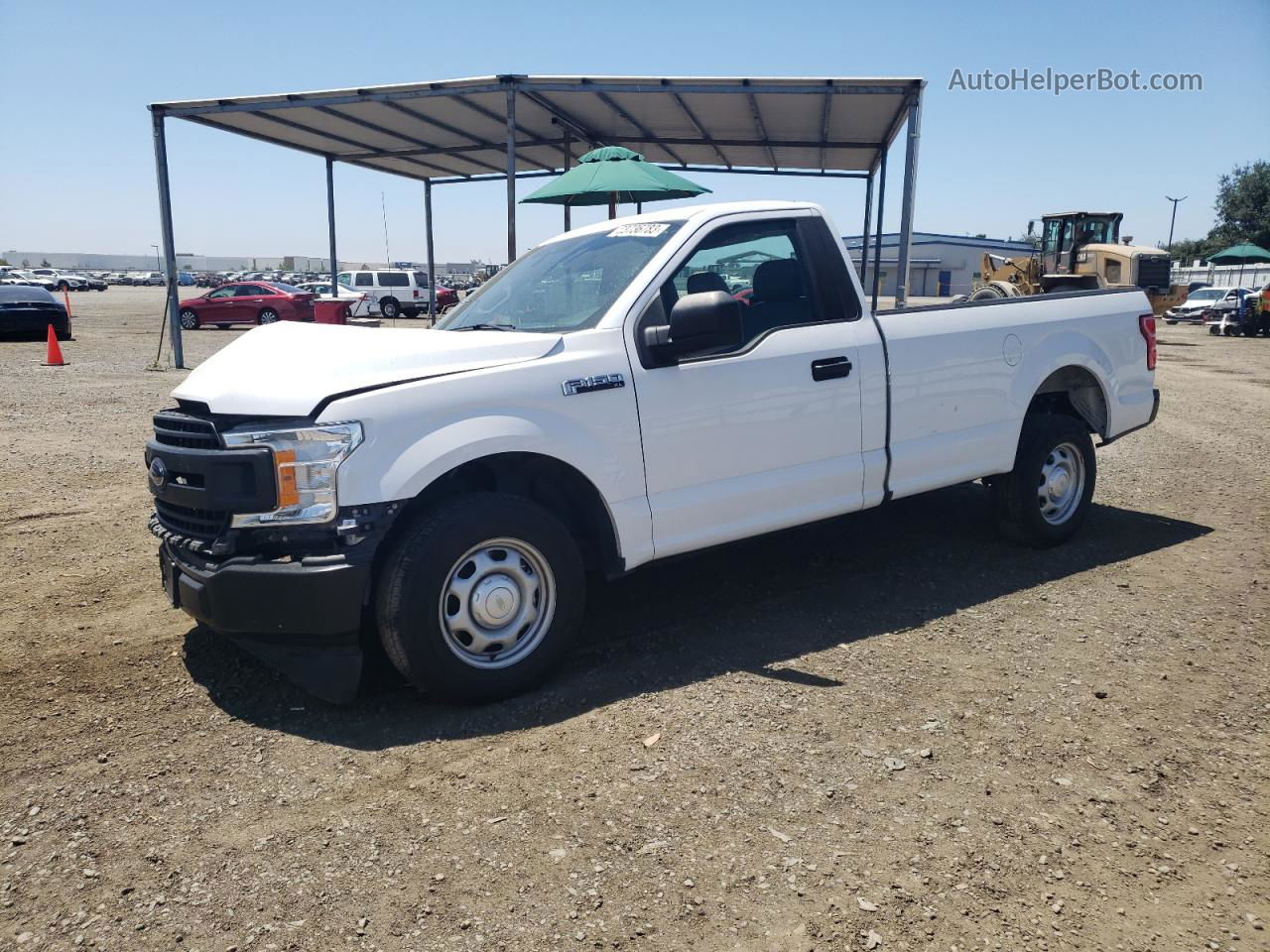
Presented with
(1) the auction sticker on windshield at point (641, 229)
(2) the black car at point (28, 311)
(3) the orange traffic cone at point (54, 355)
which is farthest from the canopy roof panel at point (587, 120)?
(2) the black car at point (28, 311)

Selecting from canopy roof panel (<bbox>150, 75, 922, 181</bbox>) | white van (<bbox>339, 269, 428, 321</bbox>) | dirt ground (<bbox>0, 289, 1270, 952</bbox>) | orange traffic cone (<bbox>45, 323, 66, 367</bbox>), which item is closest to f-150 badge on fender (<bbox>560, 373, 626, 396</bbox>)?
dirt ground (<bbox>0, 289, 1270, 952</bbox>)

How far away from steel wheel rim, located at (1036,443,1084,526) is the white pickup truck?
2.06 feet

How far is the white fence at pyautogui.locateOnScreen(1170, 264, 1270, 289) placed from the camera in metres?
45.8

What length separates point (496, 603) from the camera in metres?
3.67

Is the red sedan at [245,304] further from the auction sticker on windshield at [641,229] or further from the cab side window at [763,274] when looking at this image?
the cab side window at [763,274]

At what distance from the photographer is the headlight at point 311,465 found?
11.0 feet

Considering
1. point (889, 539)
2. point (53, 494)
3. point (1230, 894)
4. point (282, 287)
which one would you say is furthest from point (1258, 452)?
Result: point (282, 287)

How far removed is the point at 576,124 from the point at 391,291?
830 inches

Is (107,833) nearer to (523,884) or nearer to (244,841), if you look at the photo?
(244,841)

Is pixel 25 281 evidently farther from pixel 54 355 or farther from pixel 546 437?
pixel 546 437

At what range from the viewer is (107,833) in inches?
115

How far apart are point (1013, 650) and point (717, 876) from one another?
2241mm

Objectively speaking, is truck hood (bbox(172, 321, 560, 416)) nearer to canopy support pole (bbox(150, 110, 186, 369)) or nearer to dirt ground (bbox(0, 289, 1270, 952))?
dirt ground (bbox(0, 289, 1270, 952))

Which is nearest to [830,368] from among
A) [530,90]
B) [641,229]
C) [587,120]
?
[641,229]
